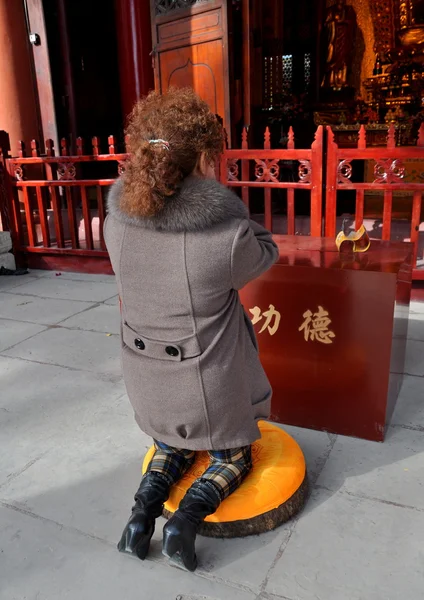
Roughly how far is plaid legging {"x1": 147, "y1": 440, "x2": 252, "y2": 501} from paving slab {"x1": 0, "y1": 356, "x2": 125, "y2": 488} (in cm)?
62

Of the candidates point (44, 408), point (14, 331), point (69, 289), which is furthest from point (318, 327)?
point (69, 289)

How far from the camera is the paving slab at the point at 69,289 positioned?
4.84 m

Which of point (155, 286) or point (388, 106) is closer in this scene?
point (155, 286)

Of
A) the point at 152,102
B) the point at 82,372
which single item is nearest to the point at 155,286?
the point at 152,102

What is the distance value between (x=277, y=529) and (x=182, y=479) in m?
0.38

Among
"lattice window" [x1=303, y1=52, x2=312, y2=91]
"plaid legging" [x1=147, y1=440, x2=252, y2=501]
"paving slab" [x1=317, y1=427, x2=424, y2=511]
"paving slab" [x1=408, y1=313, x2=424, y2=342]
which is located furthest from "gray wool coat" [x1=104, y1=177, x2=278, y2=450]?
"lattice window" [x1=303, y1=52, x2=312, y2=91]

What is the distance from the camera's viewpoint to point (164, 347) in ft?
5.60

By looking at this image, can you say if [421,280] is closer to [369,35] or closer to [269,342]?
[269,342]

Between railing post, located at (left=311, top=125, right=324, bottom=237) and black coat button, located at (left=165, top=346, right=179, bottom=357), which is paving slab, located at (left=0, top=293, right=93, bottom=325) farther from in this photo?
black coat button, located at (left=165, top=346, right=179, bottom=357)

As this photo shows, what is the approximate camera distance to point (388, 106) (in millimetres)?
8055

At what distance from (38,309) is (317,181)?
8.32ft

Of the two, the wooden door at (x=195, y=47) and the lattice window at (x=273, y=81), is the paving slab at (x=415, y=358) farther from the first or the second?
the lattice window at (x=273, y=81)

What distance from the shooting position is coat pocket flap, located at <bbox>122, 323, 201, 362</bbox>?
168cm

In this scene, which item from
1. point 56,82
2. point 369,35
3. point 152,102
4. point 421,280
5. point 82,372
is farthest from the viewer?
point 369,35
